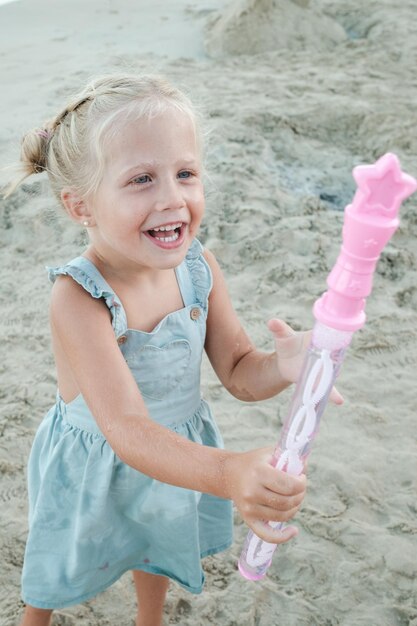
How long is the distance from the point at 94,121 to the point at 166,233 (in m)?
0.24

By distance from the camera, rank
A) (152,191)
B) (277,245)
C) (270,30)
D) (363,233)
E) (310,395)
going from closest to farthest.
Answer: (363,233) < (310,395) < (152,191) < (277,245) < (270,30)

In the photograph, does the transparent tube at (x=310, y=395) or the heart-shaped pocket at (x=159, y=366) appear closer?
the transparent tube at (x=310, y=395)

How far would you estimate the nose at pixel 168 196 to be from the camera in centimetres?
133

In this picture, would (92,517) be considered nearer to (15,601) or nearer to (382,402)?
(15,601)

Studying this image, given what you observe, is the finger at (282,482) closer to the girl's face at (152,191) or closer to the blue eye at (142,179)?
the girl's face at (152,191)

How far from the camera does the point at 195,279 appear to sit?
1.61 meters

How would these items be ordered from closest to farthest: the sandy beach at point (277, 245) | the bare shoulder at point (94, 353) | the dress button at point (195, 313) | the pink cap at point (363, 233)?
the pink cap at point (363, 233)
the bare shoulder at point (94, 353)
the dress button at point (195, 313)
the sandy beach at point (277, 245)

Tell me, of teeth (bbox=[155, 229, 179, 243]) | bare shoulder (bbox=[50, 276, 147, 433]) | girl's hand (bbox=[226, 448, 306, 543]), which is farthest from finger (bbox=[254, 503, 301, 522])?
teeth (bbox=[155, 229, 179, 243])

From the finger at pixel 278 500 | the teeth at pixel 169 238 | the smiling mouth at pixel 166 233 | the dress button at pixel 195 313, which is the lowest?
the dress button at pixel 195 313

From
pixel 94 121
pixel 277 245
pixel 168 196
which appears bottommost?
pixel 277 245

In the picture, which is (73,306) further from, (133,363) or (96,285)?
(133,363)

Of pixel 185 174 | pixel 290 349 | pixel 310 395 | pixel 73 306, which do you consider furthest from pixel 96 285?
pixel 310 395

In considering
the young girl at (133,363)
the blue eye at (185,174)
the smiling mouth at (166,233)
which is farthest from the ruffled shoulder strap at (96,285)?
the blue eye at (185,174)

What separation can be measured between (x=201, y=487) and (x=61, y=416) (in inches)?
19.4
